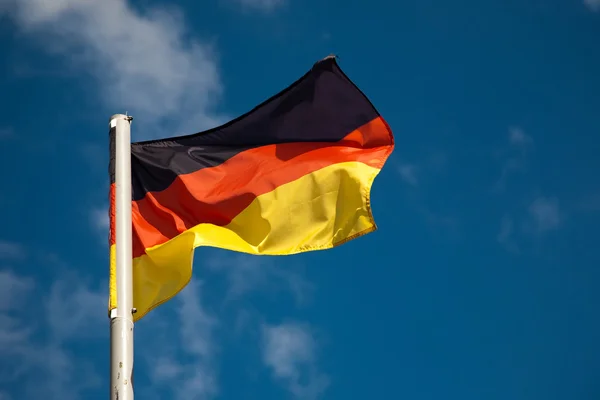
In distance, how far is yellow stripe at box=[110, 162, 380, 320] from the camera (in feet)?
45.5

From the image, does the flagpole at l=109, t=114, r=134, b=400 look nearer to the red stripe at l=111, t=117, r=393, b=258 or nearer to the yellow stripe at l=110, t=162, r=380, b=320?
the red stripe at l=111, t=117, r=393, b=258

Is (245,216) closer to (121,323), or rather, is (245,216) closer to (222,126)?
(222,126)

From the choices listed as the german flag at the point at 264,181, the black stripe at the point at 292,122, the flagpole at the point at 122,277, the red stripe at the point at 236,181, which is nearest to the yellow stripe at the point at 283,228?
the german flag at the point at 264,181

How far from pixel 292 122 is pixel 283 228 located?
1858mm

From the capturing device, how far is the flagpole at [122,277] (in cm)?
1112

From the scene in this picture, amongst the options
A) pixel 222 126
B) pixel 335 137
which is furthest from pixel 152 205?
pixel 335 137

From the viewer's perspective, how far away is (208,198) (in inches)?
589

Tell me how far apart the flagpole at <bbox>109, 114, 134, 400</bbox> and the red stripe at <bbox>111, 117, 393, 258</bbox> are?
4.87ft

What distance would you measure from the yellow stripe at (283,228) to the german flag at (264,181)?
15 millimetres

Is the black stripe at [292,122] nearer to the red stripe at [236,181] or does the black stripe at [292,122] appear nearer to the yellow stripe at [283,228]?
the red stripe at [236,181]

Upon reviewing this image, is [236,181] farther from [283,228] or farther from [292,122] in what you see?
[292,122]

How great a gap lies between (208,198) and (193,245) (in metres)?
0.97

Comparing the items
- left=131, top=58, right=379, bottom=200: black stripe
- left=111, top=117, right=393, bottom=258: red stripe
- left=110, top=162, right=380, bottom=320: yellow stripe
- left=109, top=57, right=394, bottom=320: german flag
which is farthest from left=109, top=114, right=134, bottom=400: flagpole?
left=131, top=58, right=379, bottom=200: black stripe

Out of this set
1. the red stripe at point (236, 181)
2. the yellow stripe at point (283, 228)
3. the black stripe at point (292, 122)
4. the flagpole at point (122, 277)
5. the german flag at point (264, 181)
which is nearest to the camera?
the flagpole at point (122, 277)
